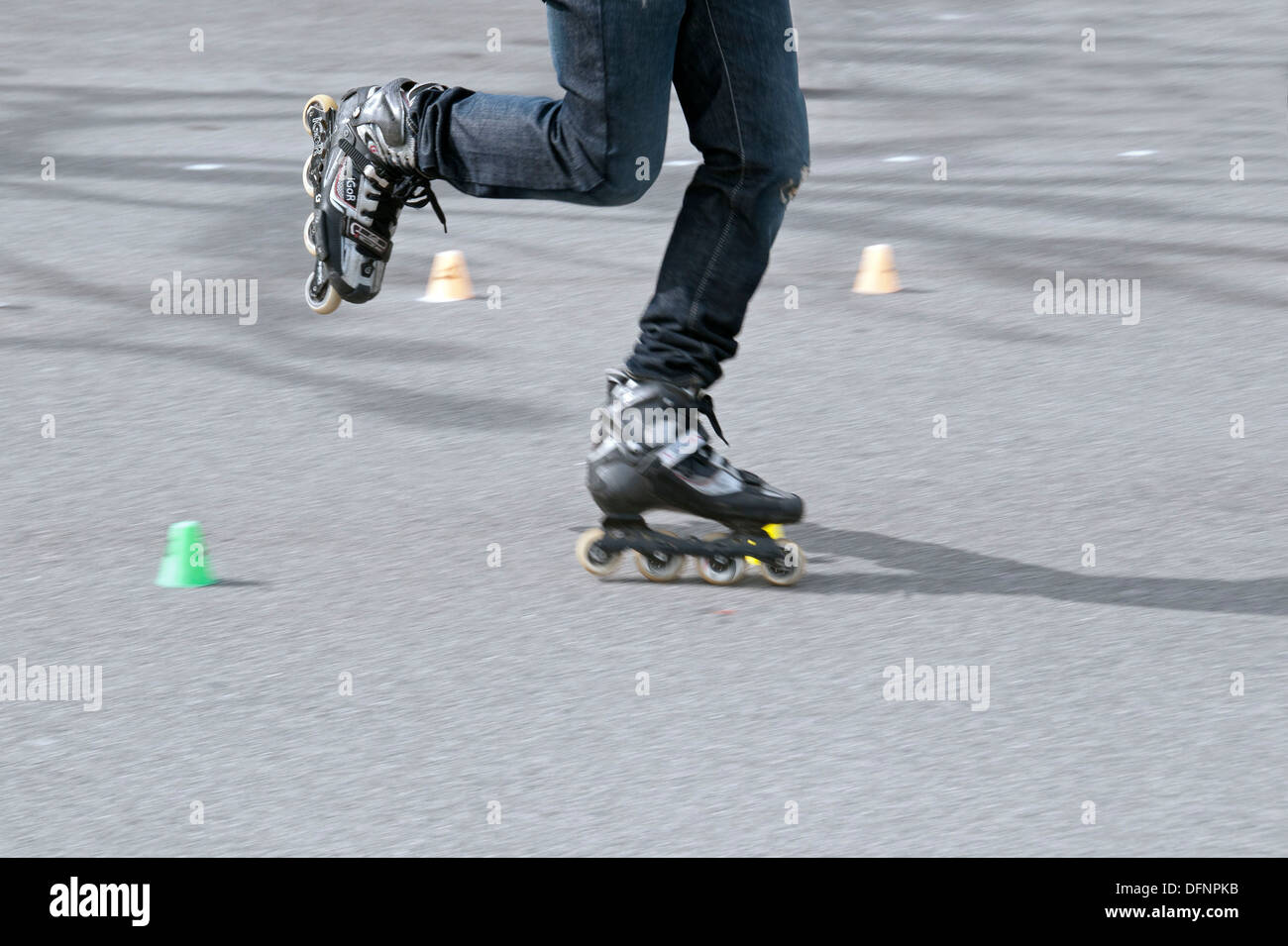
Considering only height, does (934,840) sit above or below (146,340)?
below

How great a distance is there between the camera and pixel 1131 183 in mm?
8422

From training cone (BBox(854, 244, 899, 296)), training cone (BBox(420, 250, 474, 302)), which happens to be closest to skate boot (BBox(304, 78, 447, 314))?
training cone (BBox(420, 250, 474, 302))

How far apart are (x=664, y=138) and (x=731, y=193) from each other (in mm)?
186

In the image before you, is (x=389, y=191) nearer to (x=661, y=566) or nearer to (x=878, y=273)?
(x=661, y=566)

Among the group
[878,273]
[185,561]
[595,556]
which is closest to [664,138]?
[595,556]

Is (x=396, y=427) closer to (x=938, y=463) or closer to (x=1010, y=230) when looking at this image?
(x=938, y=463)

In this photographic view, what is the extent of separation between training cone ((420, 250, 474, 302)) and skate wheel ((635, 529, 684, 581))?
2.61 m

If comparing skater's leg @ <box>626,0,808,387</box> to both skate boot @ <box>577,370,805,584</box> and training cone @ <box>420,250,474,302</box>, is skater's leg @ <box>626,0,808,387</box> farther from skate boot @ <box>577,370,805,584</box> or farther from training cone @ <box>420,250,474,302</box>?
training cone @ <box>420,250,474,302</box>

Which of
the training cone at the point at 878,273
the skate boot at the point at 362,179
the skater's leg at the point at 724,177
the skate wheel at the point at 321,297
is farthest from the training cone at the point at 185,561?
the training cone at the point at 878,273

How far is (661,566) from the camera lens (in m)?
4.31

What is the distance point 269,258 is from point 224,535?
2879 mm

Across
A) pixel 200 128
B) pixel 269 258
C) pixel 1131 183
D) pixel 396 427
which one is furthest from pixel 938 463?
pixel 200 128

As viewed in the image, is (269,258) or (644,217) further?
(644,217)

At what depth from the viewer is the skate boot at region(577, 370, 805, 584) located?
4.28 meters
